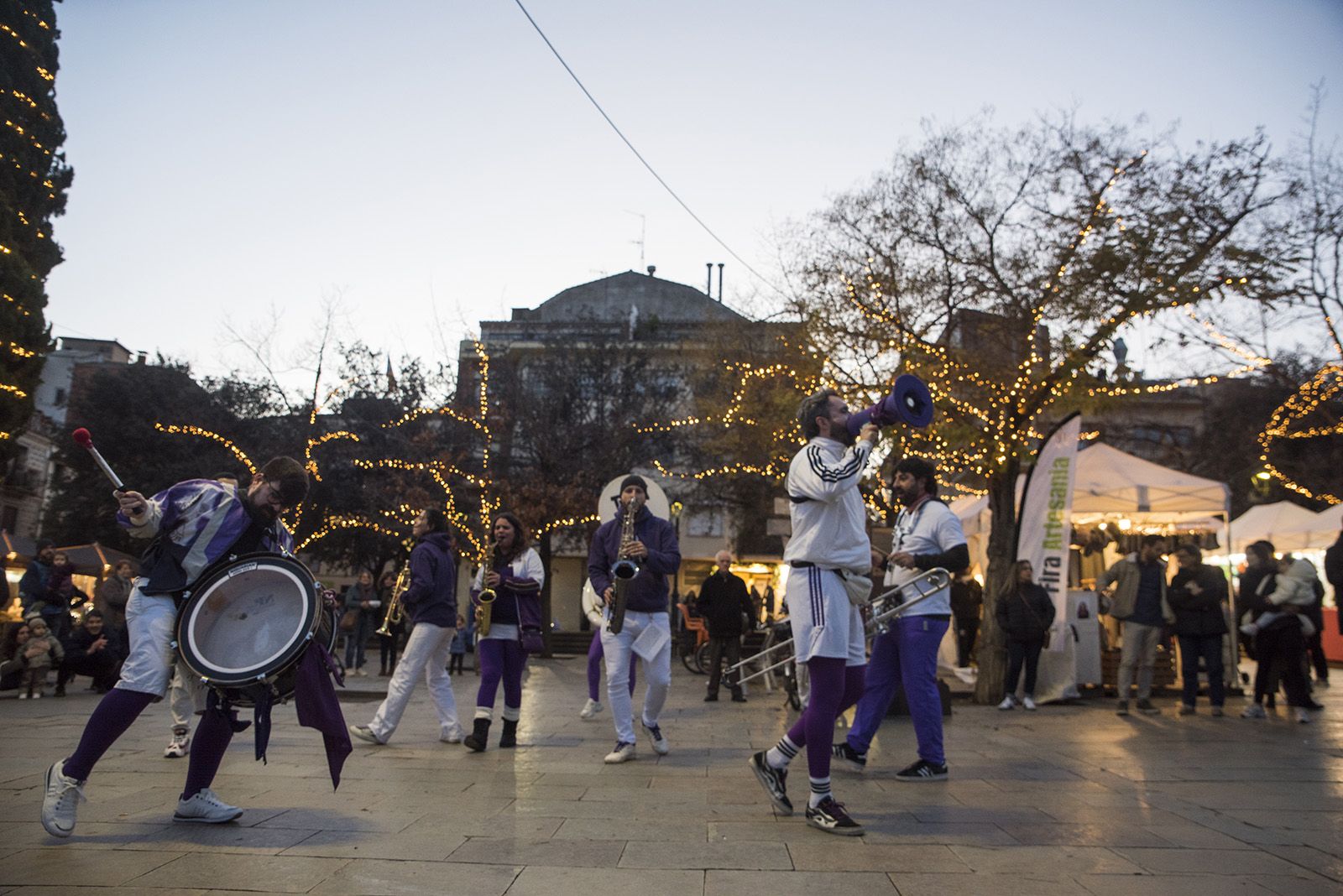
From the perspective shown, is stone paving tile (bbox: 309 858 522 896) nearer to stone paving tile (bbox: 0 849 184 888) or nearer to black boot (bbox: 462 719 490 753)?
stone paving tile (bbox: 0 849 184 888)

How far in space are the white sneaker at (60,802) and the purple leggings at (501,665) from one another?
12.5ft

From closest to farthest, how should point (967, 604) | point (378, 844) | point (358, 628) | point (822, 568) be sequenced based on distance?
point (378, 844)
point (822, 568)
point (967, 604)
point (358, 628)

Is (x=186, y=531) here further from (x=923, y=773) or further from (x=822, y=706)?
(x=923, y=773)

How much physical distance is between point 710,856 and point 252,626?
6.95 ft

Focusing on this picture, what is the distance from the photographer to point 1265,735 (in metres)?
8.91

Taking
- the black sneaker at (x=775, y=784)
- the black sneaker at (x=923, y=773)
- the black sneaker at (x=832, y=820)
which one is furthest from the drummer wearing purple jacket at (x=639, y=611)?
the black sneaker at (x=832, y=820)

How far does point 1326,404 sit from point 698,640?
664 inches

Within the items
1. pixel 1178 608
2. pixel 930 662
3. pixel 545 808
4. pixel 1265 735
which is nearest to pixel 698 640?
pixel 1178 608

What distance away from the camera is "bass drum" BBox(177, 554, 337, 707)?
4.21m

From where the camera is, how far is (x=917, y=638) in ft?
21.1

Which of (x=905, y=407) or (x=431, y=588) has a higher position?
(x=905, y=407)

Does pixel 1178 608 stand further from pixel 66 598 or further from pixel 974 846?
pixel 66 598

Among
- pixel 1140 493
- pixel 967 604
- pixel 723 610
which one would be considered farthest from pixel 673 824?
pixel 967 604

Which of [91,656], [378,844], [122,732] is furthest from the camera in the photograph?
[91,656]
